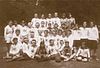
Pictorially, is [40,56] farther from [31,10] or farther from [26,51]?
[31,10]

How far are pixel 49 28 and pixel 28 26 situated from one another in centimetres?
49

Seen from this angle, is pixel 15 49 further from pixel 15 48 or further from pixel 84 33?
pixel 84 33

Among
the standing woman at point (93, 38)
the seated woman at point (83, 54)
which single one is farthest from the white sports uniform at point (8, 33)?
the standing woman at point (93, 38)

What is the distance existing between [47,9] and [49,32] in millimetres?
531

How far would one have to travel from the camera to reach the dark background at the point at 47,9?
875 centimetres

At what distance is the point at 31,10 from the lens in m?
8.79

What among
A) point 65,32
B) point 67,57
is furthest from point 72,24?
point 67,57

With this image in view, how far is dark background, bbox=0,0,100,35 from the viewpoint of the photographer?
875 centimetres

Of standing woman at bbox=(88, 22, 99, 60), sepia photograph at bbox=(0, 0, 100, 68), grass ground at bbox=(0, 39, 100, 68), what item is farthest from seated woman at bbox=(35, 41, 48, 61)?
standing woman at bbox=(88, 22, 99, 60)

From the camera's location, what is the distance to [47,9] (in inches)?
345

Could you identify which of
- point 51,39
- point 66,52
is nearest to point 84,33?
point 66,52

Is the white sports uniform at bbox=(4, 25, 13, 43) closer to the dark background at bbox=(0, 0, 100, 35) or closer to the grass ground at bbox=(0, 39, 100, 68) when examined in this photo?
the dark background at bbox=(0, 0, 100, 35)

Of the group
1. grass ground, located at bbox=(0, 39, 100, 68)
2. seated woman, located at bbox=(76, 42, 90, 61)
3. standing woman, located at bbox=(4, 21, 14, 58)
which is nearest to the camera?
grass ground, located at bbox=(0, 39, 100, 68)

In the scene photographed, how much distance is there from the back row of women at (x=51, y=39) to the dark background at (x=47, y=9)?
117 millimetres
